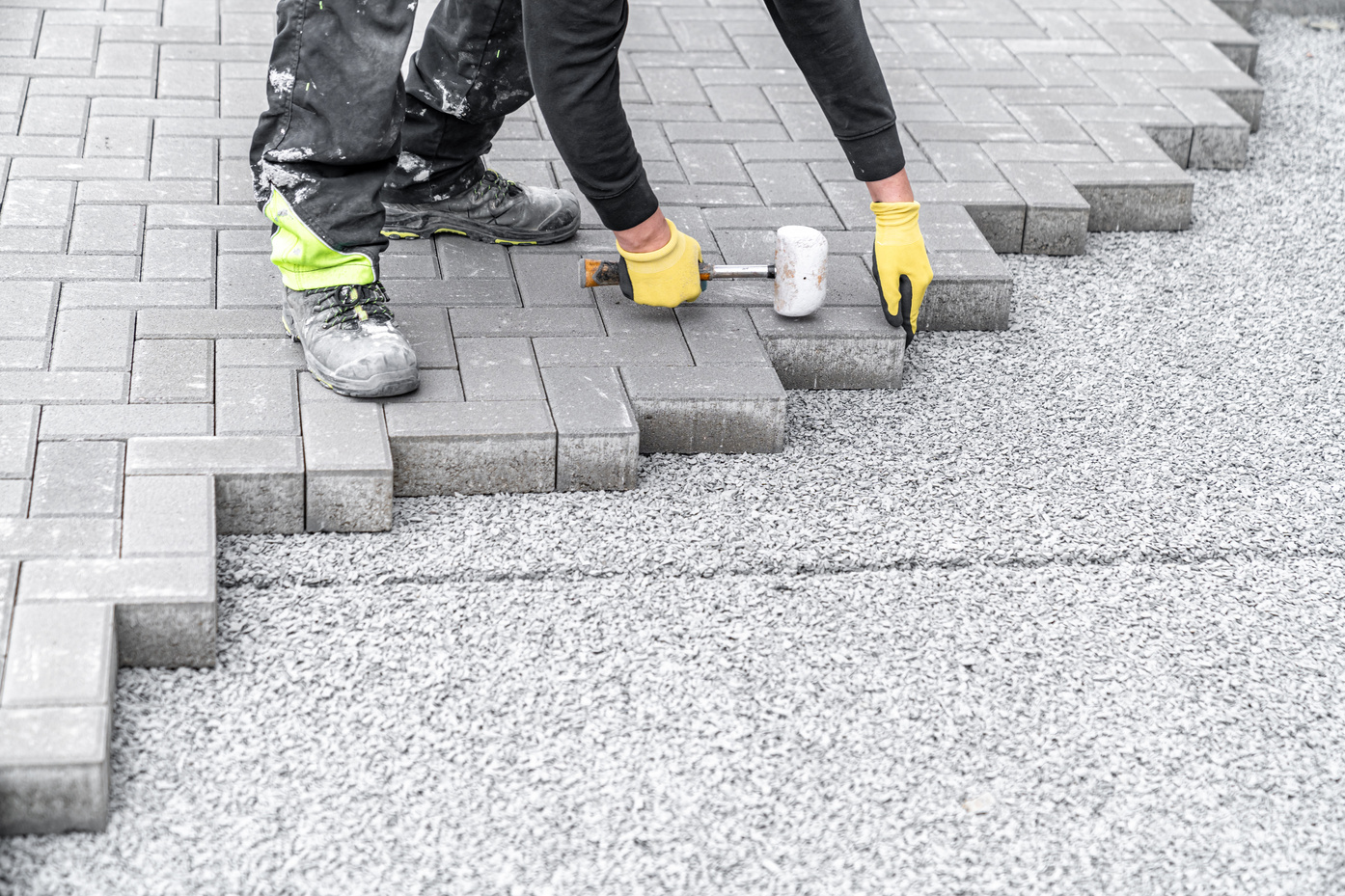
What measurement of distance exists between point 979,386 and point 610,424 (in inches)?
37.0

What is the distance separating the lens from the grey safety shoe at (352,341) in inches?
94.1

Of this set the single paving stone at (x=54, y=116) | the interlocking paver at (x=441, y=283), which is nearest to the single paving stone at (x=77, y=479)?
Answer: the interlocking paver at (x=441, y=283)

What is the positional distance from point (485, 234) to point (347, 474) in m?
0.96

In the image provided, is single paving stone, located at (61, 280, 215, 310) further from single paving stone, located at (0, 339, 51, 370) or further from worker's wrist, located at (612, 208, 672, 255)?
worker's wrist, located at (612, 208, 672, 255)

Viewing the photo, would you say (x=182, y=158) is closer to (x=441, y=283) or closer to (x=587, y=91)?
(x=441, y=283)

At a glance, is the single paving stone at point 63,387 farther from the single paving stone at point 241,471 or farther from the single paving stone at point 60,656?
the single paving stone at point 60,656

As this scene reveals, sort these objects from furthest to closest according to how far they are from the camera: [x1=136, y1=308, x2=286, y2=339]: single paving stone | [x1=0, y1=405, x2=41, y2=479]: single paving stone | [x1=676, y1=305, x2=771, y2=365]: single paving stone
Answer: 1. [x1=676, y1=305, x2=771, y2=365]: single paving stone
2. [x1=136, y1=308, x2=286, y2=339]: single paving stone
3. [x1=0, y1=405, x2=41, y2=479]: single paving stone

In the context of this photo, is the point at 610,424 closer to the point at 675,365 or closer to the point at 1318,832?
the point at 675,365

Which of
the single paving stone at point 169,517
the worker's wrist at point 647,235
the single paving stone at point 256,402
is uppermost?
the worker's wrist at point 647,235

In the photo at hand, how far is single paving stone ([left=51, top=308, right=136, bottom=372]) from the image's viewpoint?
2.44m

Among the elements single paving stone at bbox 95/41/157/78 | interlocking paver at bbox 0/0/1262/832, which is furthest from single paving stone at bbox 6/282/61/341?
single paving stone at bbox 95/41/157/78

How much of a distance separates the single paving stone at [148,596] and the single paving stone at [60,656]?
0.03 meters

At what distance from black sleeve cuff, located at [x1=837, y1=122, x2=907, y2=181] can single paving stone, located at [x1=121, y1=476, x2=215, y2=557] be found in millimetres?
1425

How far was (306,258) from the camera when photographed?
8.11ft
